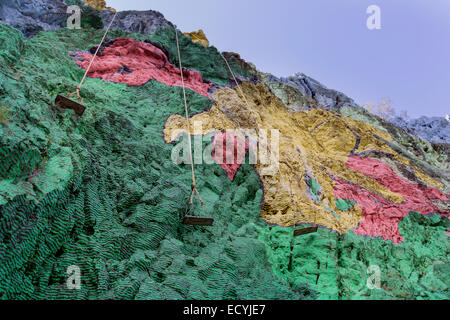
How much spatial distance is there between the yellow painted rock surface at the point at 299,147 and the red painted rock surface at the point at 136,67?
749mm

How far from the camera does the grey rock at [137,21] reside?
26.4 feet

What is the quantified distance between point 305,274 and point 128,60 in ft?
16.9

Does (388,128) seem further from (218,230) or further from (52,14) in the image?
(52,14)

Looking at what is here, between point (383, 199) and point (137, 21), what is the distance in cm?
741

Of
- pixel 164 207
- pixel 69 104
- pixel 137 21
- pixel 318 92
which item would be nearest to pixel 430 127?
pixel 318 92

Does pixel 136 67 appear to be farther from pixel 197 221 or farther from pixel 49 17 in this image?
pixel 197 221

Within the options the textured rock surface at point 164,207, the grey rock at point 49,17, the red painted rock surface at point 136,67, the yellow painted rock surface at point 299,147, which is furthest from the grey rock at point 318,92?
the textured rock surface at point 164,207

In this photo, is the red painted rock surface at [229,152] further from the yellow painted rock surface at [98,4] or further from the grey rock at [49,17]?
the yellow painted rock surface at [98,4]

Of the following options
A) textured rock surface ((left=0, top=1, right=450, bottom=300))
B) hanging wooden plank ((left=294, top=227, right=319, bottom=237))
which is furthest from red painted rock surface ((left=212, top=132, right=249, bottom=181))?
hanging wooden plank ((left=294, top=227, right=319, bottom=237))

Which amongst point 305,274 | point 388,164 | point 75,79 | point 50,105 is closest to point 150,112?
point 75,79

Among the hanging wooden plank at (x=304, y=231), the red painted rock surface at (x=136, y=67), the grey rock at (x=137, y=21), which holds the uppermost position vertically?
the grey rock at (x=137, y=21)

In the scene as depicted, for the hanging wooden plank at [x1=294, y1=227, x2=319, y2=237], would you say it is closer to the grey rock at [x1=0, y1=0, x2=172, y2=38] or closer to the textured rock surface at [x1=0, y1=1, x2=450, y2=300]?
the textured rock surface at [x1=0, y1=1, x2=450, y2=300]

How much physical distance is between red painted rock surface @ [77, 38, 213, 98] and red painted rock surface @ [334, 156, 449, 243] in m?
3.61

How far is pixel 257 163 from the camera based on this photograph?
5.25 metres
